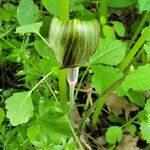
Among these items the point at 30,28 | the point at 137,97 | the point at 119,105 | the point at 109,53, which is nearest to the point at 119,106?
the point at 119,105

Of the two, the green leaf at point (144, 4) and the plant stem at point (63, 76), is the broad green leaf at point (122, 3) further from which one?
the plant stem at point (63, 76)

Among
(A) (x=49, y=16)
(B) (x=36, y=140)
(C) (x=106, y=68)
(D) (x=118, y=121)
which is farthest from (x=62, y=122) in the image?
(A) (x=49, y=16)

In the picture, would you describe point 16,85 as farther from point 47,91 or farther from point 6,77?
point 47,91

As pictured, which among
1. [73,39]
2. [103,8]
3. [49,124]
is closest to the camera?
[73,39]

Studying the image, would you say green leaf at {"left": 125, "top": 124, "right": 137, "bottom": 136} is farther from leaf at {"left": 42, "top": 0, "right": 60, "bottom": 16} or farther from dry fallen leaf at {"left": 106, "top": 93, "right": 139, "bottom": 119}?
leaf at {"left": 42, "top": 0, "right": 60, "bottom": 16}

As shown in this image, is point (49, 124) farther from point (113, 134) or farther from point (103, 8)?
point (103, 8)

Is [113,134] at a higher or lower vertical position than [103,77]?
lower

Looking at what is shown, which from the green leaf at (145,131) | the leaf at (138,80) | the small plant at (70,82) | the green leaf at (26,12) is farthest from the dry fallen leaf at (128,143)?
the green leaf at (26,12)
